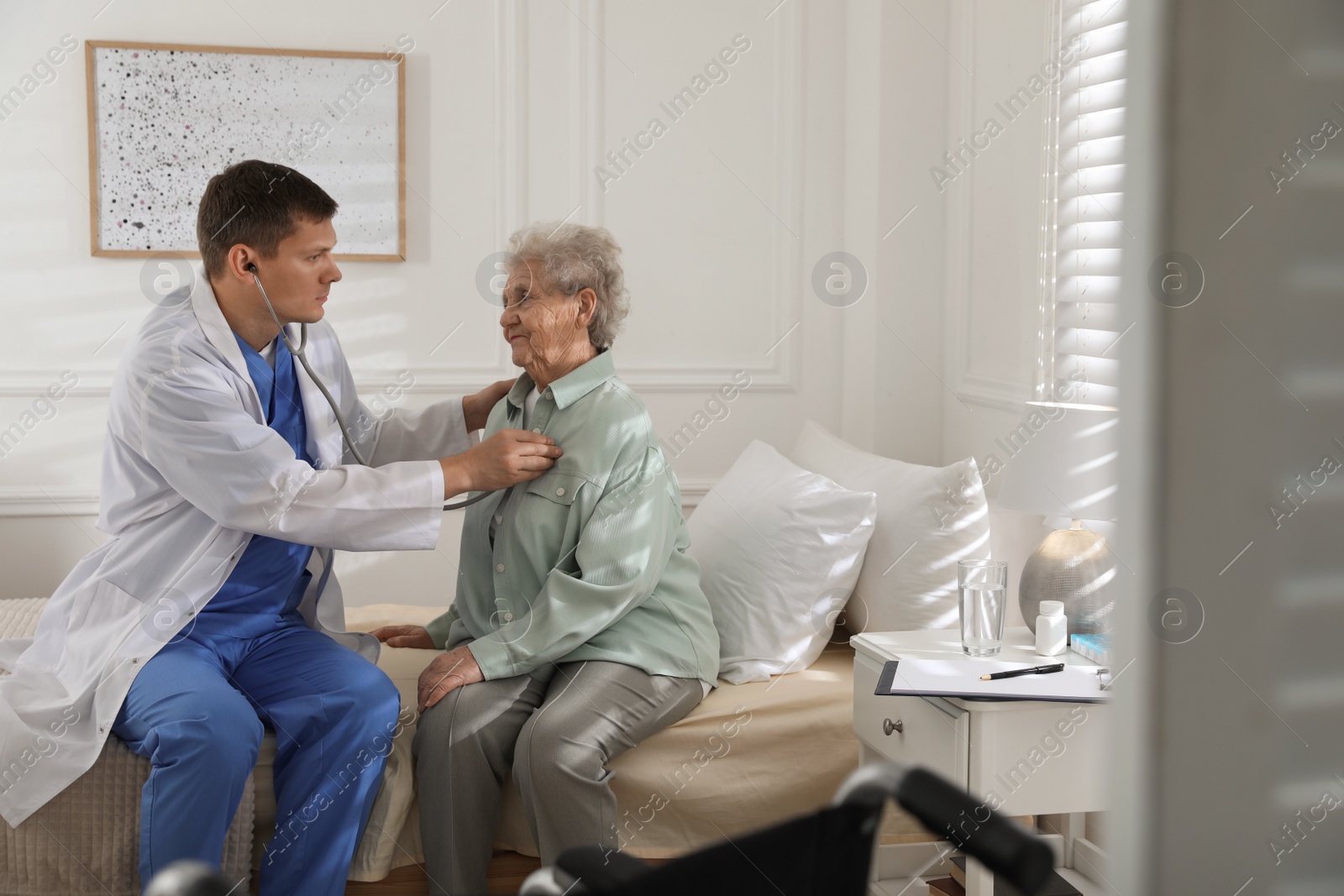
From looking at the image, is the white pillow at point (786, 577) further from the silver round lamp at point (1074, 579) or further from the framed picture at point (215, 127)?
the framed picture at point (215, 127)

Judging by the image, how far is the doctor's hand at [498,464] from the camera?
5.79ft

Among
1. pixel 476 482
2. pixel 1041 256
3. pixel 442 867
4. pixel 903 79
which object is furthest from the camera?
pixel 903 79

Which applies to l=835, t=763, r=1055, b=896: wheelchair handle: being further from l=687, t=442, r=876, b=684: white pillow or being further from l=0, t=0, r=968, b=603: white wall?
l=0, t=0, r=968, b=603: white wall

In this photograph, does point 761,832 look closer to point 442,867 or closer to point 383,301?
point 442,867

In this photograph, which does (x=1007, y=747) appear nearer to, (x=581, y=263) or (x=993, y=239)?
(x=581, y=263)

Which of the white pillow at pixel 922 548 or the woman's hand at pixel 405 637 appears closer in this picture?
the white pillow at pixel 922 548

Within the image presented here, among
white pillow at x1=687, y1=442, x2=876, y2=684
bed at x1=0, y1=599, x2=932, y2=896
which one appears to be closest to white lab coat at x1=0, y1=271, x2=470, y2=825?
bed at x1=0, y1=599, x2=932, y2=896

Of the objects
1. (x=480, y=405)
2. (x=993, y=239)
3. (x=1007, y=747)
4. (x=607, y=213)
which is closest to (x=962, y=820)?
(x=1007, y=747)

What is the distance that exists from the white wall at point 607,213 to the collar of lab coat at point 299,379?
89 centimetres

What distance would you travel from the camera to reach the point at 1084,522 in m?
1.89

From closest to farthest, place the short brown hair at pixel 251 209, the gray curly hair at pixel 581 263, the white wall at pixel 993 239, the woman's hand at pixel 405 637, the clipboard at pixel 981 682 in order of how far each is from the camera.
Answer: the clipboard at pixel 981 682 < the short brown hair at pixel 251 209 < the gray curly hair at pixel 581 263 < the woman's hand at pixel 405 637 < the white wall at pixel 993 239

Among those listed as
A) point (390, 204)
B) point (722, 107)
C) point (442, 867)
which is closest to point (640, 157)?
point (722, 107)

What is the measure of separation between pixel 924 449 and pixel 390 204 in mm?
1558

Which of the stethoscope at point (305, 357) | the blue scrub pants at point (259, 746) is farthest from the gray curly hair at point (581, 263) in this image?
the blue scrub pants at point (259, 746)
